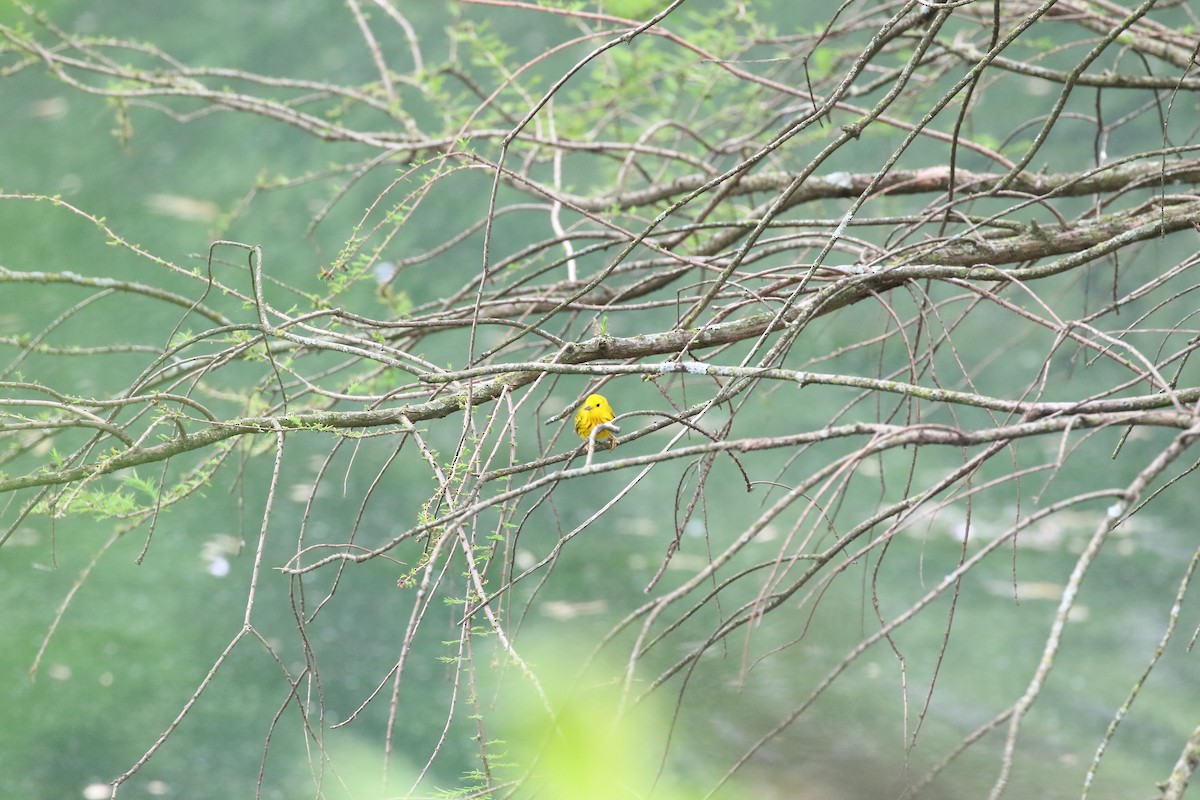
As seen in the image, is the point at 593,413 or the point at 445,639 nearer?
the point at 593,413

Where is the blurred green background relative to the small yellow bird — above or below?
above

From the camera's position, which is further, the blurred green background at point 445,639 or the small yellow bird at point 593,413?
the blurred green background at point 445,639

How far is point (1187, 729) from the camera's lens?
11.4 ft

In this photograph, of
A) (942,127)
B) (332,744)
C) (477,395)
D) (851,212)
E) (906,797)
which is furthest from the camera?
(942,127)

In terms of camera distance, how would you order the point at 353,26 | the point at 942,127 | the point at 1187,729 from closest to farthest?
the point at 1187,729
the point at 942,127
the point at 353,26

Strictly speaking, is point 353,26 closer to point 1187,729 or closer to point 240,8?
point 240,8

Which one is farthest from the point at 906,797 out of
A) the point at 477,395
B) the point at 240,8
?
the point at 240,8

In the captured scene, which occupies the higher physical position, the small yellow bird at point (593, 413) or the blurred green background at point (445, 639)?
the blurred green background at point (445, 639)

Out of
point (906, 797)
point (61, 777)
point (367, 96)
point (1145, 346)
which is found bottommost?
point (906, 797)

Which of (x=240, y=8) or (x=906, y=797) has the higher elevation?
(x=240, y=8)

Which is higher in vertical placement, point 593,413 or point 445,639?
point 445,639

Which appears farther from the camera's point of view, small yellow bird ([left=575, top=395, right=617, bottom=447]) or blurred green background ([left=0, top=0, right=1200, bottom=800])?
blurred green background ([left=0, top=0, right=1200, bottom=800])

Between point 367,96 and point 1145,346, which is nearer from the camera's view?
point 367,96

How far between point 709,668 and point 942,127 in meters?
3.23
